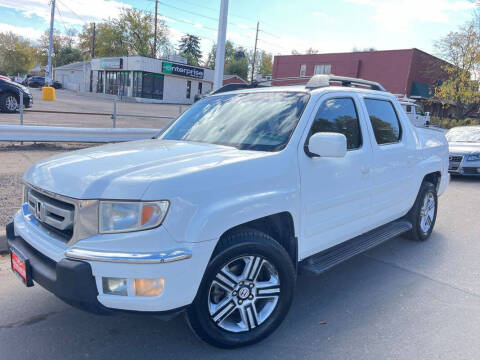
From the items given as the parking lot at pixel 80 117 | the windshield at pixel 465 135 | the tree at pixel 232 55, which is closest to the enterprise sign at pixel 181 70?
the parking lot at pixel 80 117

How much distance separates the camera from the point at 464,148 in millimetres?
10594

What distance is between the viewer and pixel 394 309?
11.4ft

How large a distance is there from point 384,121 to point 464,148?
7.66 m

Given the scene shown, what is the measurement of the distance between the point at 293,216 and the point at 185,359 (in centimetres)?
124

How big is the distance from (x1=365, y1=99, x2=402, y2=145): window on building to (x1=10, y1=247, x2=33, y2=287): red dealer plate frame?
3.26 m

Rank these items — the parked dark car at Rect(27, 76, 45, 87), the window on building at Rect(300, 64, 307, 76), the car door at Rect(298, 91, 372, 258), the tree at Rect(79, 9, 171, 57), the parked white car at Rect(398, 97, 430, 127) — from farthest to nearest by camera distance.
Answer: the tree at Rect(79, 9, 171, 57) → the parked dark car at Rect(27, 76, 45, 87) → the window on building at Rect(300, 64, 307, 76) → the parked white car at Rect(398, 97, 430, 127) → the car door at Rect(298, 91, 372, 258)

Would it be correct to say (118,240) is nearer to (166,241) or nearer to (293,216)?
(166,241)

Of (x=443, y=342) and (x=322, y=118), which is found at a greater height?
(x=322, y=118)

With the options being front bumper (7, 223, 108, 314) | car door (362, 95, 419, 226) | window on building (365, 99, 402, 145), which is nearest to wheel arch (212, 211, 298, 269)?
front bumper (7, 223, 108, 314)

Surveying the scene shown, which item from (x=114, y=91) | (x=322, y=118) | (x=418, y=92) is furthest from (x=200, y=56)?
(x=322, y=118)

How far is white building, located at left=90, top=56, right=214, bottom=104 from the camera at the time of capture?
43.1 m

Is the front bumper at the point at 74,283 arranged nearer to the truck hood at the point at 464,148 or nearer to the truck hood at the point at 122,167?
the truck hood at the point at 122,167

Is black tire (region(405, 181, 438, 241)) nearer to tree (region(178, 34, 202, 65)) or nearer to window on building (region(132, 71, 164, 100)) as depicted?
window on building (region(132, 71, 164, 100))

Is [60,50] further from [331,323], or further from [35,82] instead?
[331,323]
